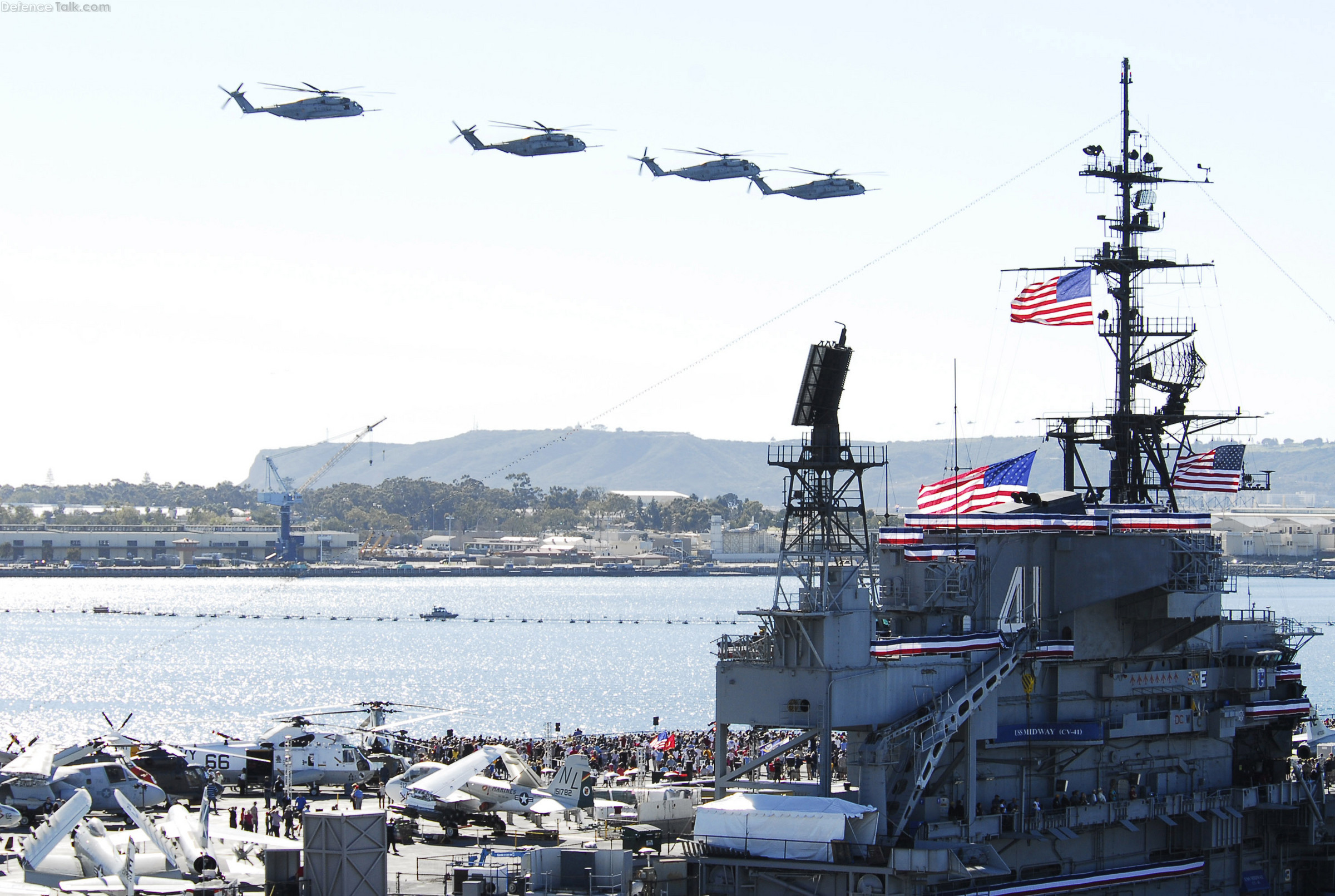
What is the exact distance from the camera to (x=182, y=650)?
163 m

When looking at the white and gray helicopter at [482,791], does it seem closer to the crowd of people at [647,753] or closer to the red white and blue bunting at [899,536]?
the crowd of people at [647,753]

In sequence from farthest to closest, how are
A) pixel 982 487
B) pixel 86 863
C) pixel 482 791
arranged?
pixel 482 791
pixel 982 487
pixel 86 863

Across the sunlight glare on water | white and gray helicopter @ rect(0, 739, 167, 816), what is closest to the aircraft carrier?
white and gray helicopter @ rect(0, 739, 167, 816)

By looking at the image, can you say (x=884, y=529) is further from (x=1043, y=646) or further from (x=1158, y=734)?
(x=1158, y=734)

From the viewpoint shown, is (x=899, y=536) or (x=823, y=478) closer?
(x=823, y=478)

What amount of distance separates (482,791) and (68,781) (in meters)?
12.1

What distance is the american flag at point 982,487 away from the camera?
3953 cm

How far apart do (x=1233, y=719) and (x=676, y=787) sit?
49.4 ft

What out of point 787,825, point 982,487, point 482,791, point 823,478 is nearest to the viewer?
point 787,825

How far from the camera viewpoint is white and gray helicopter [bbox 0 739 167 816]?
44.3m

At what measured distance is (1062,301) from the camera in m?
43.5

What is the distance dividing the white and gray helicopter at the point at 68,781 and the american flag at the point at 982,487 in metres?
24.4

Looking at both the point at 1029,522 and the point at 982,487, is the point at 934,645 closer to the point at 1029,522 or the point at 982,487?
the point at 1029,522

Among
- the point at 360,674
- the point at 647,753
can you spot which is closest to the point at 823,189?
the point at 647,753
